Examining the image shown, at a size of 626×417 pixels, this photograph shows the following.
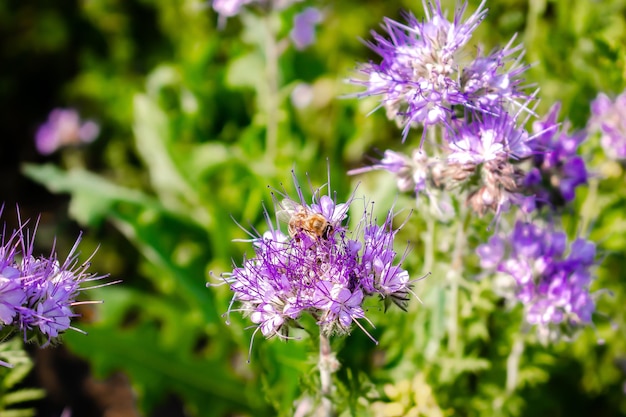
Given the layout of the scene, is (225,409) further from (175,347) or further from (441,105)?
(441,105)

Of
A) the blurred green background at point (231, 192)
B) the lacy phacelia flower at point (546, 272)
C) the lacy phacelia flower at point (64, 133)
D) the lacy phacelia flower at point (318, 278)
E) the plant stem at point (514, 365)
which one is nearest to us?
the lacy phacelia flower at point (318, 278)

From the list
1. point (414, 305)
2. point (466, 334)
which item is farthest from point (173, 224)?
point (466, 334)

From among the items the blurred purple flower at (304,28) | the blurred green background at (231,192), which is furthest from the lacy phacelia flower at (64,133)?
the blurred purple flower at (304,28)

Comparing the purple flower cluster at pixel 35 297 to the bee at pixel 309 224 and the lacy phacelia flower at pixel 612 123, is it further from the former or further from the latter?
the lacy phacelia flower at pixel 612 123

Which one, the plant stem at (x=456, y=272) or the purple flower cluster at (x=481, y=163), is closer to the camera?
the purple flower cluster at (x=481, y=163)

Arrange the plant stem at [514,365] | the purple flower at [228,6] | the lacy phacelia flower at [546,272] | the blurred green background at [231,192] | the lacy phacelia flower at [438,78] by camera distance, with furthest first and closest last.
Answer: the purple flower at [228,6] < the blurred green background at [231,192] < the plant stem at [514,365] < the lacy phacelia flower at [546,272] < the lacy phacelia flower at [438,78]

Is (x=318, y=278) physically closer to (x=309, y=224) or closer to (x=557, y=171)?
(x=309, y=224)

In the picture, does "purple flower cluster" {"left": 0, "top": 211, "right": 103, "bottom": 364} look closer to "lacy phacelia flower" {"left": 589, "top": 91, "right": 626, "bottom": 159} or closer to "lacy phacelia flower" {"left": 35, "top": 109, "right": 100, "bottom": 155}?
"lacy phacelia flower" {"left": 589, "top": 91, "right": 626, "bottom": 159}

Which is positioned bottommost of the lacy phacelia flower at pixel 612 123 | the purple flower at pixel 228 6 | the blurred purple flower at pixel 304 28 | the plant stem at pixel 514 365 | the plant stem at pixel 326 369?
the plant stem at pixel 326 369
